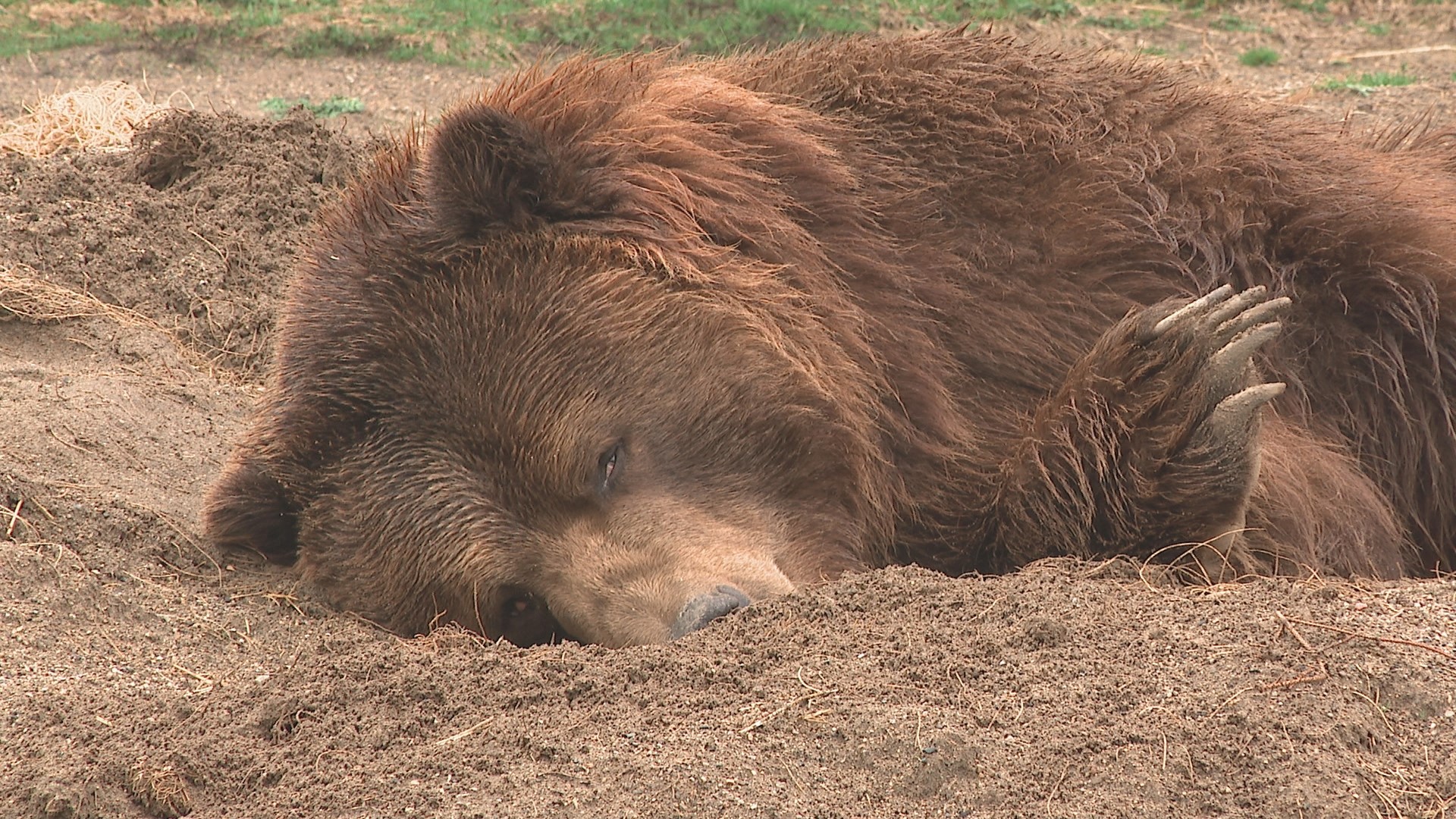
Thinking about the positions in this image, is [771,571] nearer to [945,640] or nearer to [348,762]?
[945,640]

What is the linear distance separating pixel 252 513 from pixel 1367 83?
8341mm

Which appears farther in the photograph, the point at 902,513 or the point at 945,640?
the point at 902,513

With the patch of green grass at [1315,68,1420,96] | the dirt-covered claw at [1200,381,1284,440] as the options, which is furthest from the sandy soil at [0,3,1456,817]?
the patch of green grass at [1315,68,1420,96]

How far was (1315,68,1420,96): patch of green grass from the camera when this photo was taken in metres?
9.60

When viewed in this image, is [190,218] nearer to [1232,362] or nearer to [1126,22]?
[1232,362]

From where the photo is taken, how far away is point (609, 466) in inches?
144

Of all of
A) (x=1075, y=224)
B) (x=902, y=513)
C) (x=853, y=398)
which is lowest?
(x=902, y=513)

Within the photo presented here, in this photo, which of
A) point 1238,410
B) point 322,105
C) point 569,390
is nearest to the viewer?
point 1238,410

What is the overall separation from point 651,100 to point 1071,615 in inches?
74.0

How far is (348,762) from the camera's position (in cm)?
274

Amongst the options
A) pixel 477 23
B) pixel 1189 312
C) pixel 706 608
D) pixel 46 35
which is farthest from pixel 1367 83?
pixel 46 35

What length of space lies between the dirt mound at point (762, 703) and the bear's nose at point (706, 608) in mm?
106

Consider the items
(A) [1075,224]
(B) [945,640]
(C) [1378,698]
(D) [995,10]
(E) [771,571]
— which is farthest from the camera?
(D) [995,10]

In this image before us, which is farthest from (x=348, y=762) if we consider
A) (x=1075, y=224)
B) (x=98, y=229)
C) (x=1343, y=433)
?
(x=98, y=229)
